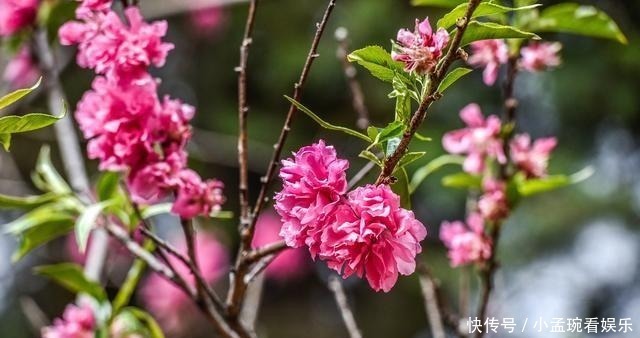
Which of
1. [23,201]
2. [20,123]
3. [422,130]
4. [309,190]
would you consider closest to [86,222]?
[23,201]

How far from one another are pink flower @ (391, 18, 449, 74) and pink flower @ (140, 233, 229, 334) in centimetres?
139

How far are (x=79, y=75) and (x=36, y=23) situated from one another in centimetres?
172

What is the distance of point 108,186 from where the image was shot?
0.91 metres

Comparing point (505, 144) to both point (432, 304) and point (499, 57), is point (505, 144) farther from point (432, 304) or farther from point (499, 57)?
point (432, 304)

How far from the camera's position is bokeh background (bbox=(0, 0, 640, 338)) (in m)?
2.56

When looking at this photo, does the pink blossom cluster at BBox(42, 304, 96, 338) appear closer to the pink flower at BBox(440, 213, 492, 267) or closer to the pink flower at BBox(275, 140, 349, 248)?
the pink flower at BBox(440, 213, 492, 267)

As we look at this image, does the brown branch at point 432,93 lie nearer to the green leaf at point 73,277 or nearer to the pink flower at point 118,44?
the pink flower at point 118,44

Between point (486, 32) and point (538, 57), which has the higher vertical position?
point (486, 32)

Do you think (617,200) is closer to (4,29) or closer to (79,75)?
(79,75)

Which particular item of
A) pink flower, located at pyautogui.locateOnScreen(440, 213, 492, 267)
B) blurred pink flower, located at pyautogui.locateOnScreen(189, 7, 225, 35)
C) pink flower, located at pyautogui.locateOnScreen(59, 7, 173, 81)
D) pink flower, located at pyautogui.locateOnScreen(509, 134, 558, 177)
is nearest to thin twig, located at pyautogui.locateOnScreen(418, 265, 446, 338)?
pink flower, located at pyautogui.locateOnScreen(440, 213, 492, 267)

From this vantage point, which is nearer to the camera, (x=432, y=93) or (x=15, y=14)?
(x=432, y=93)

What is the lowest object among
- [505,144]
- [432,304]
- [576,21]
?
[432,304]

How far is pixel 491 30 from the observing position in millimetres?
552

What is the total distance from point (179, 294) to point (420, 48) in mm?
1522
